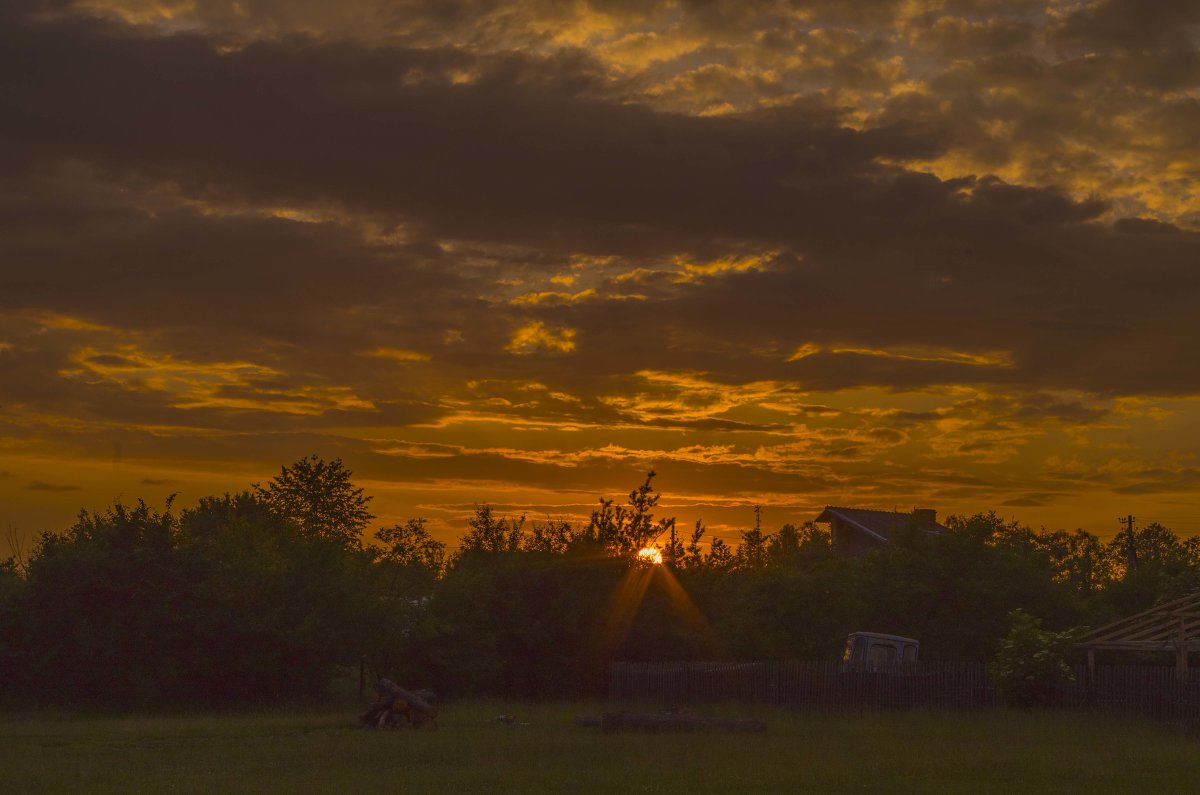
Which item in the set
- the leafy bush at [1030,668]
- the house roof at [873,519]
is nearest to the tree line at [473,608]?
the leafy bush at [1030,668]

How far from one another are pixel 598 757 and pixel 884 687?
17.7 meters

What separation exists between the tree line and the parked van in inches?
114

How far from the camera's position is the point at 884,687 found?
4144cm

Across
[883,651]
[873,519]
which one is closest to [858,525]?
[873,519]

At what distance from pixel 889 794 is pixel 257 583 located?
3065 cm

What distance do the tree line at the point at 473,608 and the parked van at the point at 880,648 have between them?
2889mm

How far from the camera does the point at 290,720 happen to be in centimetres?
3822

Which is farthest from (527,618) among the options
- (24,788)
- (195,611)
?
(24,788)

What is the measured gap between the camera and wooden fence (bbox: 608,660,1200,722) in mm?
37688

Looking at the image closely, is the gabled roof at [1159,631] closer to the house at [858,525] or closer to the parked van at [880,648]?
the parked van at [880,648]

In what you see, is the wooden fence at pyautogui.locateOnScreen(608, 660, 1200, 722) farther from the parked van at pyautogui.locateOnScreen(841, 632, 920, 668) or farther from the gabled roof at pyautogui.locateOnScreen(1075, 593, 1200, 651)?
the parked van at pyautogui.locateOnScreen(841, 632, 920, 668)

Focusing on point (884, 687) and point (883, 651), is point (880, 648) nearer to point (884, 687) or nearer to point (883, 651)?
point (883, 651)

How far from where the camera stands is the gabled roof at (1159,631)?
1519 inches

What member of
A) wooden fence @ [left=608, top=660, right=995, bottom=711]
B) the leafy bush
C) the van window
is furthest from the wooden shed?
the van window
